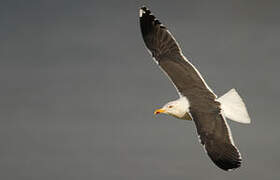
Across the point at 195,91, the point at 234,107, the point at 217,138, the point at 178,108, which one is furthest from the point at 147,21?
the point at 217,138

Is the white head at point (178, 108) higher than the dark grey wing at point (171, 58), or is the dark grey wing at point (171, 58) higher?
the dark grey wing at point (171, 58)

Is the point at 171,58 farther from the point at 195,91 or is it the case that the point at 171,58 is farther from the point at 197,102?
the point at 197,102

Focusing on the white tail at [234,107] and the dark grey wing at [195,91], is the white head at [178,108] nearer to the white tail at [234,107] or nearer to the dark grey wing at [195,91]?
the dark grey wing at [195,91]

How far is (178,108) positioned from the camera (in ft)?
25.4

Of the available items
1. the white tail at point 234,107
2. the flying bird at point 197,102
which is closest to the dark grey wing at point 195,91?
the flying bird at point 197,102

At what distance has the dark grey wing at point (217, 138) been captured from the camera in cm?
672

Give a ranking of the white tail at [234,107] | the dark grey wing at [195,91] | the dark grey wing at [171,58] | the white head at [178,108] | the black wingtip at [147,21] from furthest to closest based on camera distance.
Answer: the black wingtip at [147,21] < the dark grey wing at [171,58] < the white head at [178,108] < the white tail at [234,107] < the dark grey wing at [195,91]

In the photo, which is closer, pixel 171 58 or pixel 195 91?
pixel 195 91

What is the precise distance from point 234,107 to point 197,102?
0.56 metres

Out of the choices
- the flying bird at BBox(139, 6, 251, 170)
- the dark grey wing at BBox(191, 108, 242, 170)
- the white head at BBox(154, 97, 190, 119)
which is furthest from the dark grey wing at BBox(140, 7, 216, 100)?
the dark grey wing at BBox(191, 108, 242, 170)

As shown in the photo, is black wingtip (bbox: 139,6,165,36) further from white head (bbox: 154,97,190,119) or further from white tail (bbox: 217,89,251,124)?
white tail (bbox: 217,89,251,124)

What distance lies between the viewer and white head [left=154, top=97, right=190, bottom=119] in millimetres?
7664

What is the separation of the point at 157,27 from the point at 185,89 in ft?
3.81

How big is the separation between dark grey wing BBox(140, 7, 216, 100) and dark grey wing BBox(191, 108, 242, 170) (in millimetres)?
544
